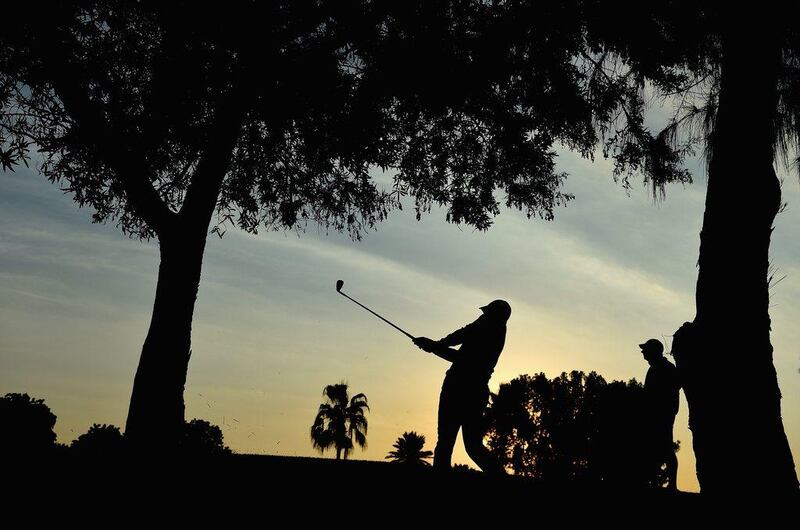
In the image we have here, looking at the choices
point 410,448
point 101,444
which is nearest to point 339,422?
point 410,448

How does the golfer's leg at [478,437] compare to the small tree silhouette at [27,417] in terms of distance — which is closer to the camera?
the golfer's leg at [478,437]

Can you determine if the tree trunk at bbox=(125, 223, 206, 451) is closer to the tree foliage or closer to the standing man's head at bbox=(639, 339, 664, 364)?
the tree foliage

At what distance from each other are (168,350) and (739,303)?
7373mm

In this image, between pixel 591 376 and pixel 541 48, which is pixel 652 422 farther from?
pixel 591 376

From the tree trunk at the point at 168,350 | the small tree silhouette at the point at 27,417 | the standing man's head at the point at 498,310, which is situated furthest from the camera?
the small tree silhouette at the point at 27,417

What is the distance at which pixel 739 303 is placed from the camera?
5.75 metres

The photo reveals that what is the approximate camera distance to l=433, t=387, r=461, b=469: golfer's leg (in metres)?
8.06

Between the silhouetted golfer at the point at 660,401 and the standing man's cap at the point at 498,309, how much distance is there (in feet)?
8.65

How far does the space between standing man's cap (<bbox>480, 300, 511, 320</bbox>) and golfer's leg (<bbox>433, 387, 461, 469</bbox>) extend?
3.45 feet

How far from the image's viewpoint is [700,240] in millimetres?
6266

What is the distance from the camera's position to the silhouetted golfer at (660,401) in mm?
9453

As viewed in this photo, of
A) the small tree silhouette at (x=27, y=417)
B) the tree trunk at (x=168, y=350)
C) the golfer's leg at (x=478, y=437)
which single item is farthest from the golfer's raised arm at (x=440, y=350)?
Result: the small tree silhouette at (x=27, y=417)

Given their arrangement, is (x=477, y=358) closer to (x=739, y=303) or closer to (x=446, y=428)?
(x=446, y=428)

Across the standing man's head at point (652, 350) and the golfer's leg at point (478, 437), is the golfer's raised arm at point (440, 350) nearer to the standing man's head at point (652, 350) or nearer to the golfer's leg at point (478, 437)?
the golfer's leg at point (478, 437)
